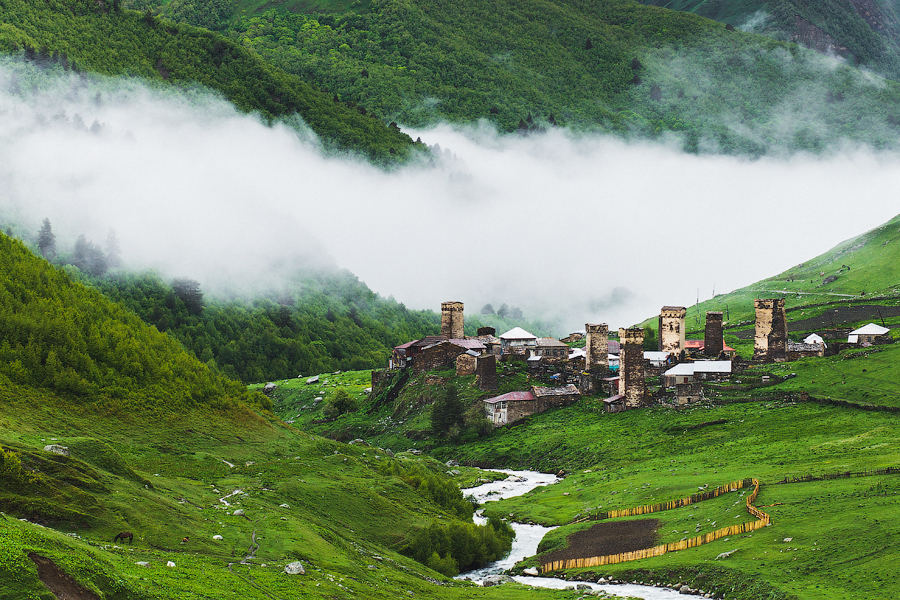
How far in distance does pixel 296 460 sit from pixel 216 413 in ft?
29.8

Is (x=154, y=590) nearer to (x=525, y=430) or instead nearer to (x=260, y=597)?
(x=260, y=597)

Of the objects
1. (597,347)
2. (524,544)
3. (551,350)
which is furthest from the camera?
(551,350)

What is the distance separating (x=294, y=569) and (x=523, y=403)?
83962 millimetres

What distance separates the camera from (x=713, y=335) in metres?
128

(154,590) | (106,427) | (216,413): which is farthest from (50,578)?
(216,413)

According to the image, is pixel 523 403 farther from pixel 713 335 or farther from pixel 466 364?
pixel 713 335

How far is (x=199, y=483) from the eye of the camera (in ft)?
186

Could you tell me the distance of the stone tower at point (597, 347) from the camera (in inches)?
5305

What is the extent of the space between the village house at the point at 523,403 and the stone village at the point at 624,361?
0.46ft

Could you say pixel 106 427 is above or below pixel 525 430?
above

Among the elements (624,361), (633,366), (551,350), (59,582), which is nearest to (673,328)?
(551,350)

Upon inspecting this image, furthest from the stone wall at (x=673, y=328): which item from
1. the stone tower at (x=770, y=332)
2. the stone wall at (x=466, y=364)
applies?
the stone wall at (x=466, y=364)

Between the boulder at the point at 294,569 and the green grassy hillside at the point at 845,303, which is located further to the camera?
the green grassy hillside at the point at 845,303

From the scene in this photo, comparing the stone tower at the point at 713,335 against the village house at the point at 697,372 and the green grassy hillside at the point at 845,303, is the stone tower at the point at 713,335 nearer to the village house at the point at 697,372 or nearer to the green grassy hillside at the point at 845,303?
the village house at the point at 697,372
